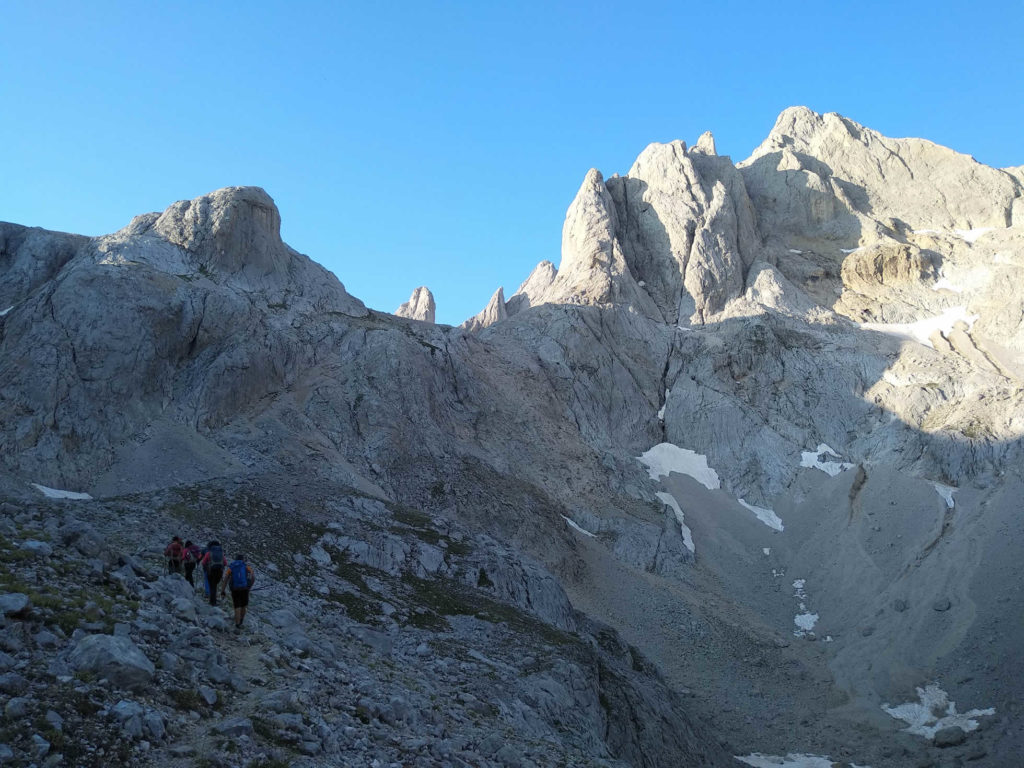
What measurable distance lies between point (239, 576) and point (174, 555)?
12.9 feet

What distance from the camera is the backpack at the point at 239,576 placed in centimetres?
1734

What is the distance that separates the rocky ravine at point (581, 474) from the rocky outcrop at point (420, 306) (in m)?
29.2

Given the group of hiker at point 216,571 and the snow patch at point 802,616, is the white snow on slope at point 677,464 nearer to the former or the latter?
the snow patch at point 802,616

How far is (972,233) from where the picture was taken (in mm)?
92375

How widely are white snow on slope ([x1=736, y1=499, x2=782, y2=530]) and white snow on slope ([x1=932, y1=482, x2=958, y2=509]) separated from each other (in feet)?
37.9

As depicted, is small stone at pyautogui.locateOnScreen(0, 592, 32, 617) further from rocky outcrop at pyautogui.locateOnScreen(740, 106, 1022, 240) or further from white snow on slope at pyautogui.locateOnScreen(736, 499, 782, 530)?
rocky outcrop at pyautogui.locateOnScreen(740, 106, 1022, 240)

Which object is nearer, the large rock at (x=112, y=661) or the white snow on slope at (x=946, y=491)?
the large rock at (x=112, y=661)

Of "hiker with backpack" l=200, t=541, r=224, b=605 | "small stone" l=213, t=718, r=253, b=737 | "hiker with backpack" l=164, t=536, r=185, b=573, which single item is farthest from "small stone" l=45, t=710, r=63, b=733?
"hiker with backpack" l=164, t=536, r=185, b=573

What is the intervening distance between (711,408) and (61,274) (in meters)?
53.4

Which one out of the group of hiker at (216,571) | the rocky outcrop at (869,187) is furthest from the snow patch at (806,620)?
the rocky outcrop at (869,187)

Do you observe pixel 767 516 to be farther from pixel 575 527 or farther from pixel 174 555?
pixel 174 555

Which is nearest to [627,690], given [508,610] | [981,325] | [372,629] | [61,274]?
[508,610]

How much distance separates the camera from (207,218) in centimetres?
6319

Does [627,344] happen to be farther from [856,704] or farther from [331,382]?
[856,704]
